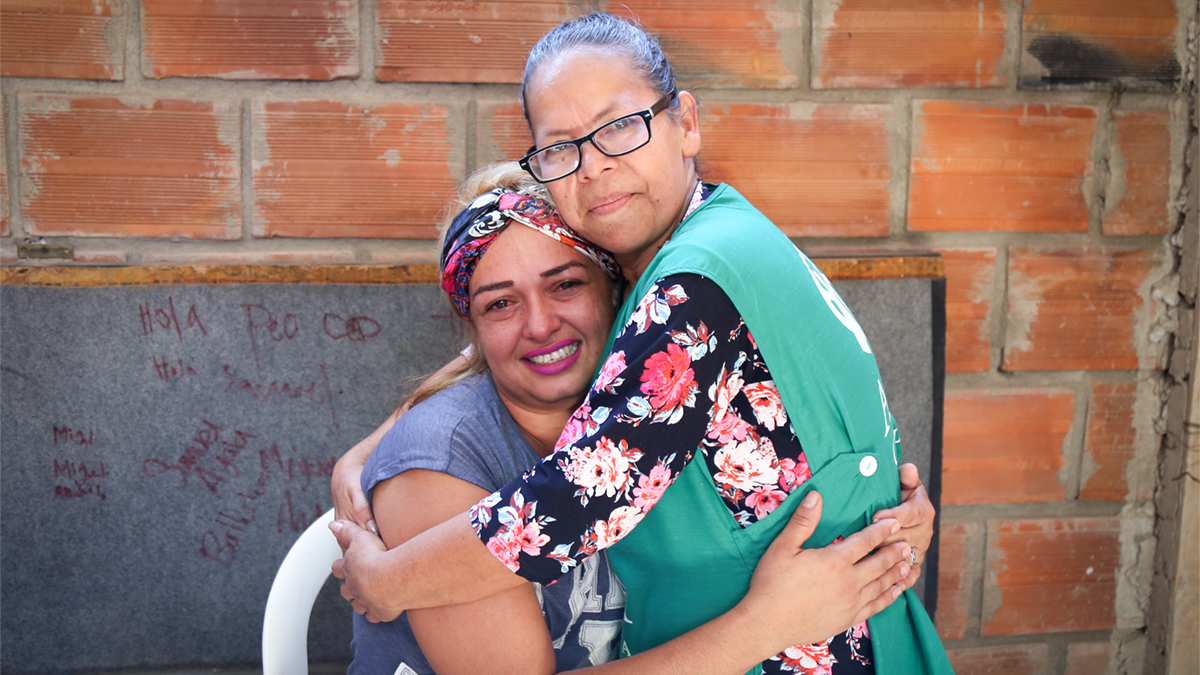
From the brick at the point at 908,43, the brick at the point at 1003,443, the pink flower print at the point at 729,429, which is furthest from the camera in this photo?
the brick at the point at 1003,443

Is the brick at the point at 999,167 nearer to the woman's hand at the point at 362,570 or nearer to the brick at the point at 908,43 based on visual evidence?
the brick at the point at 908,43

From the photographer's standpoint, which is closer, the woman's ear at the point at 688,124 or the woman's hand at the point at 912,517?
the woman's hand at the point at 912,517

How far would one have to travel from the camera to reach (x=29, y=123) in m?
1.83

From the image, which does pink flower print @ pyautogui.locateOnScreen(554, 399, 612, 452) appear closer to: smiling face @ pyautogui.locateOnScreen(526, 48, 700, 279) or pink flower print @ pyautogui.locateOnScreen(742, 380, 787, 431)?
pink flower print @ pyautogui.locateOnScreen(742, 380, 787, 431)

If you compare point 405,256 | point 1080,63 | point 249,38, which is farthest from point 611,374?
point 1080,63

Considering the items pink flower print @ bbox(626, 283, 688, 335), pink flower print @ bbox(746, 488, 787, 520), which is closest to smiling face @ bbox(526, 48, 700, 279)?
pink flower print @ bbox(626, 283, 688, 335)

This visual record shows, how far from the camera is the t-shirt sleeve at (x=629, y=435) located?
0.97 m

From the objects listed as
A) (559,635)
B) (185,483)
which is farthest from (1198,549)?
(185,483)

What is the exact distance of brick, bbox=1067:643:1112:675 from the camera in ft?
6.97

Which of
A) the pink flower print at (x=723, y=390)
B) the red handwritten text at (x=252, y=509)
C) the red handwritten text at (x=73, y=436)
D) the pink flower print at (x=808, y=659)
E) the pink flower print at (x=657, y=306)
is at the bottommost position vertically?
the red handwritten text at (x=252, y=509)

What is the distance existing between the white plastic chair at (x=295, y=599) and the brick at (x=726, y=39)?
58.6 inches

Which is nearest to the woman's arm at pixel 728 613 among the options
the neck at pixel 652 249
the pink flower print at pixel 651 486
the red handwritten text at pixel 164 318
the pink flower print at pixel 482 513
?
the pink flower print at pixel 482 513

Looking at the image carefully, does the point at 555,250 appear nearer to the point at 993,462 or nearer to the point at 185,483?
the point at 185,483

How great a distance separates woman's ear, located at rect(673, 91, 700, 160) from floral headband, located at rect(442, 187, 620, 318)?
25 centimetres
